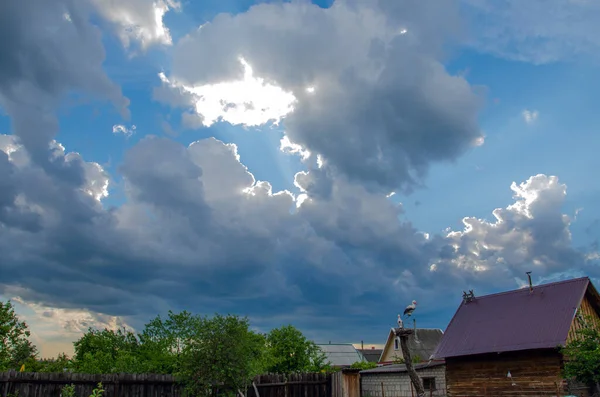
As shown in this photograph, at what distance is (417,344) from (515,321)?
26.9 metres

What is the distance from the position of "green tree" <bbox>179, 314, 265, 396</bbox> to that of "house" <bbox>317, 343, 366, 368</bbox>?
184 feet

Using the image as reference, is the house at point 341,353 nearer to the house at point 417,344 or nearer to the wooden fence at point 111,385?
the house at point 417,344

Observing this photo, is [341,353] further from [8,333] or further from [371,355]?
[8,333]

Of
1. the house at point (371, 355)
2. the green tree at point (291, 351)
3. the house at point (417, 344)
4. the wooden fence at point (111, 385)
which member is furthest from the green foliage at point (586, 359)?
the house at point (371, 355)

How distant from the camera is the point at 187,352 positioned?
62.6 ft

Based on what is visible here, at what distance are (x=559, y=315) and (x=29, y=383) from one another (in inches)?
1007

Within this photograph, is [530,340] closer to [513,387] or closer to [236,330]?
[513,387]

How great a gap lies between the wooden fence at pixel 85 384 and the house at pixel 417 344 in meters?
35.7

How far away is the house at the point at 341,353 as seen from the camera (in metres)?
72.9

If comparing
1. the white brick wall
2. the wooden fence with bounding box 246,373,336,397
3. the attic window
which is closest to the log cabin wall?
the white brick wall

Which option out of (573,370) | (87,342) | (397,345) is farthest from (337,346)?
(573,370)

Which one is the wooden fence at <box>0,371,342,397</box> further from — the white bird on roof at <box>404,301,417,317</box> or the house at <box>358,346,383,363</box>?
the house at <box>358,346,383,363</box>

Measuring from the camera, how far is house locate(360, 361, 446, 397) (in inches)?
1164

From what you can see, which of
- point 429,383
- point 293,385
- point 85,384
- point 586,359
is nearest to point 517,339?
point 586,359
